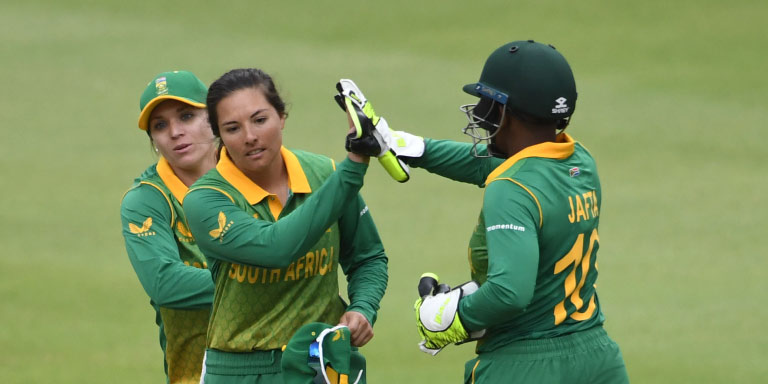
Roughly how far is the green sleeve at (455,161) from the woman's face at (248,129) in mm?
546

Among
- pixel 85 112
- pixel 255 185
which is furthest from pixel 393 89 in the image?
pixel 255 185

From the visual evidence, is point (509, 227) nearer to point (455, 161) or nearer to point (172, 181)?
point (455, 161)

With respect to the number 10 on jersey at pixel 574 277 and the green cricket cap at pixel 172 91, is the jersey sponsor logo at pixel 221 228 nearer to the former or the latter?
the number 10 on jersey at pixel 574 277

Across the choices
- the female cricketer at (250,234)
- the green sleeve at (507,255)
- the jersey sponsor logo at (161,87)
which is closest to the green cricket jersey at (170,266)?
the jersey sponsor logo at (161,87)

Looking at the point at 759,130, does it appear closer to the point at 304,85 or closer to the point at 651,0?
the point at 651,0

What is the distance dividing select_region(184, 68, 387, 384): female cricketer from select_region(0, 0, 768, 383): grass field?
4499mm

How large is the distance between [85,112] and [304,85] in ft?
9.48

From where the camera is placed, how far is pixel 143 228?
508cm

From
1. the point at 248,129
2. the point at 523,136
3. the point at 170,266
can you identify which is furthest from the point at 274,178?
the point at 523,136

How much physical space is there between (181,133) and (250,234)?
4.71ft

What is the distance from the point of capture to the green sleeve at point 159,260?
483cm

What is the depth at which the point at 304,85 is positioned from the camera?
1563cm

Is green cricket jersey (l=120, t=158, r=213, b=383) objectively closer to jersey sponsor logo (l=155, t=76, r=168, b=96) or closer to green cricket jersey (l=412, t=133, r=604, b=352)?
jersey sponsor logo (l=155, t=76, r=168, b=96)

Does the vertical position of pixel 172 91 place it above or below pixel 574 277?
above
